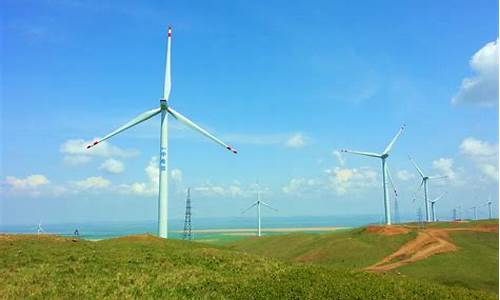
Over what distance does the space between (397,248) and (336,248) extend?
919cm

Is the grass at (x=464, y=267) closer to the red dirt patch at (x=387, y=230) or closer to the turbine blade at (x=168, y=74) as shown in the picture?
the red dirt patch at (x=387, y=230)

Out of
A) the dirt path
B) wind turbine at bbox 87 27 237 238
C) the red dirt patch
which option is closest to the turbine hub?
wind turbine at bbox 87 27 237 238

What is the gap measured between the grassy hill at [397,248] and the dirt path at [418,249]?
104cm

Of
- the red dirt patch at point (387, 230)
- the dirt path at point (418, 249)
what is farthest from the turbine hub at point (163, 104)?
the red dirt patch at point (387, 230)

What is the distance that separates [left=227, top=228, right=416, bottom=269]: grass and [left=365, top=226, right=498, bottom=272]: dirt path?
52.7 inches

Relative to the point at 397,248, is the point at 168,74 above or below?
above

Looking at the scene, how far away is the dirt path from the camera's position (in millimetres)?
61062

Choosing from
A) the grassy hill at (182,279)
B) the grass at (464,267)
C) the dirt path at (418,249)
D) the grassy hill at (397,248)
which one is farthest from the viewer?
the dirt path at (418,249)

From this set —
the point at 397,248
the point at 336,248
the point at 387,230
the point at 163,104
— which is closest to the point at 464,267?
the point at 397,248

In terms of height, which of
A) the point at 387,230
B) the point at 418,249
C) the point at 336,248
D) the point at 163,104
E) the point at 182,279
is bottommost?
the point at 336,248

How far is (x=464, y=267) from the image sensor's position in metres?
55.6

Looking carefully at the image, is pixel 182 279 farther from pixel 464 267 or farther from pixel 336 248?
pixel 336 248

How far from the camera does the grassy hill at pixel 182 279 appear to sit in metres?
27.6

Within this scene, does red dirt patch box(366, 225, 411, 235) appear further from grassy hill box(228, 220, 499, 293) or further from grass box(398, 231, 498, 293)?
grass box(398, 231, 498, 293)
